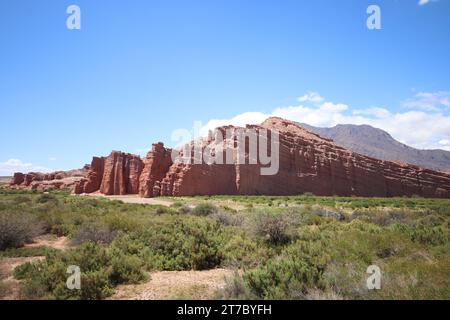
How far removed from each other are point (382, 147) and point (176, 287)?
7158 inches

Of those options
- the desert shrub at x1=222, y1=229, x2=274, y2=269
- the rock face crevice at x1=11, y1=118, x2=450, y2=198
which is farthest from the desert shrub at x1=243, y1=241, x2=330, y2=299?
the rock face crevice at x1=11, y1=118, x2=450, y2=198

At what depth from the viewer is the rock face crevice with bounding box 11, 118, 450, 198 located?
54.0 metres

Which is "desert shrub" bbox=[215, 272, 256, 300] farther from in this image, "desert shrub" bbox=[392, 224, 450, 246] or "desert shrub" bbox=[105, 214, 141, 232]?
"desert shrub" bbox=[105, 214, 141, 232]

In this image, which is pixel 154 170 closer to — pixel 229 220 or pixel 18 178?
pixel 229 220

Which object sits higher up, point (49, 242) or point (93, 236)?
point (93, 236)

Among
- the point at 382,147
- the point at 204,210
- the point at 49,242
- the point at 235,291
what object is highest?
the point at 382,147

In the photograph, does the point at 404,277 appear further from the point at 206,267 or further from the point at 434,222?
the point at 434,222

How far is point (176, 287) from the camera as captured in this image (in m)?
7.51

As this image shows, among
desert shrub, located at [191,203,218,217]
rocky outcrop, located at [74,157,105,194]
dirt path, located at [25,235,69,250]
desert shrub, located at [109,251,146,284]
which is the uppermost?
rocky outcrop, located at [74,157,105,194]

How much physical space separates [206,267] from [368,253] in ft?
14.6

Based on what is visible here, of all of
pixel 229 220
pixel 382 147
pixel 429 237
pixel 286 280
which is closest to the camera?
pixel 286 280

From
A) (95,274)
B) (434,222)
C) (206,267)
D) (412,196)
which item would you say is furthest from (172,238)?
(412,196)

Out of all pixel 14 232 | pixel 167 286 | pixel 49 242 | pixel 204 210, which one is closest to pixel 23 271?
pixel 167 286

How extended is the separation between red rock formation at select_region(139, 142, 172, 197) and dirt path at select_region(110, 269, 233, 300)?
45992 mm
